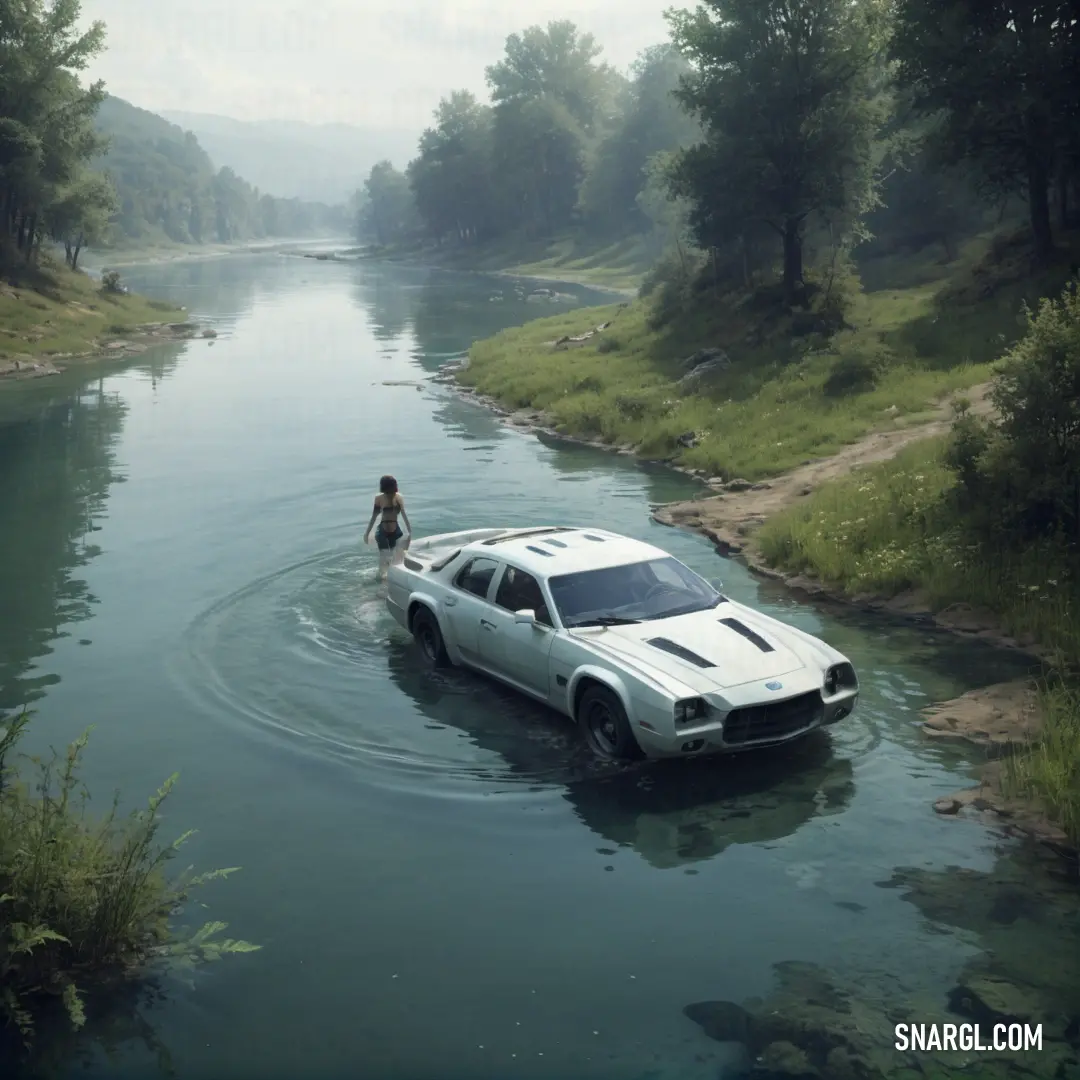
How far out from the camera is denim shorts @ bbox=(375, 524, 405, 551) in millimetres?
17109

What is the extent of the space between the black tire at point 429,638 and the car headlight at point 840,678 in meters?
4.31

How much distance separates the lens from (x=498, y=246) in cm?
12988

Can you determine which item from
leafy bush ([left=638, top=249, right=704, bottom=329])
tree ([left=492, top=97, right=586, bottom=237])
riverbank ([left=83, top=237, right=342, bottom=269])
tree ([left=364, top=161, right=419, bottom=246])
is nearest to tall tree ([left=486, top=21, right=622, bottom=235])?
tree ([left=492, top=97, right=586, bottom=237])

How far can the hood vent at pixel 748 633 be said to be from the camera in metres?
11.4

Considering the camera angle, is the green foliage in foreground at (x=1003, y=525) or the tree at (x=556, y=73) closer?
the green foliage in foreground at (x=1003, y=525)

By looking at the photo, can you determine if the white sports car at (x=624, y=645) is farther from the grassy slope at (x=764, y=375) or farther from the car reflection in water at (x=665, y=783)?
Answer: the grassy slope at (x=764, y=375)

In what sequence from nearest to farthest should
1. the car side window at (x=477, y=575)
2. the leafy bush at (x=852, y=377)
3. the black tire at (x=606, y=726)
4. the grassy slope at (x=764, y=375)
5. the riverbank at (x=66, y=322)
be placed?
the black tire at (x=606, y=726), the car side window at (x=477, y=575), the grassy slope at (x=764, y=375), the leafy bush at (x=852, y=377), the riverbank at (x=66, y=322)

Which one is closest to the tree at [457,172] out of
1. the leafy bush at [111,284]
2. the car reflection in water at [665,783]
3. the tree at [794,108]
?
the leafy bush at [111,284]

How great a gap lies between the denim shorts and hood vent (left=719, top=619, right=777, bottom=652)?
6395 millimetres

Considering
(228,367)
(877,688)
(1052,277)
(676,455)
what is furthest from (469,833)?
(228,367)

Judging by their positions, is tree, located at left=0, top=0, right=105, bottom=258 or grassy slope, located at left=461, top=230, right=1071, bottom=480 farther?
tree, located at left=0, top=0, right=105, bottom=258

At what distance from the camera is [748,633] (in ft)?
38.2

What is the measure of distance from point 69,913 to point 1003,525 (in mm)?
12554

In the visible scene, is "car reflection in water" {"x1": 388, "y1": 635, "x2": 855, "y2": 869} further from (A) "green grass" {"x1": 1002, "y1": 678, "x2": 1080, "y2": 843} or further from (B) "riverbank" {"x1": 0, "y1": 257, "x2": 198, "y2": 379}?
(B) "riverbank" {"x1": 0, "y1": 257, "x2": 198, "y2": 379}
